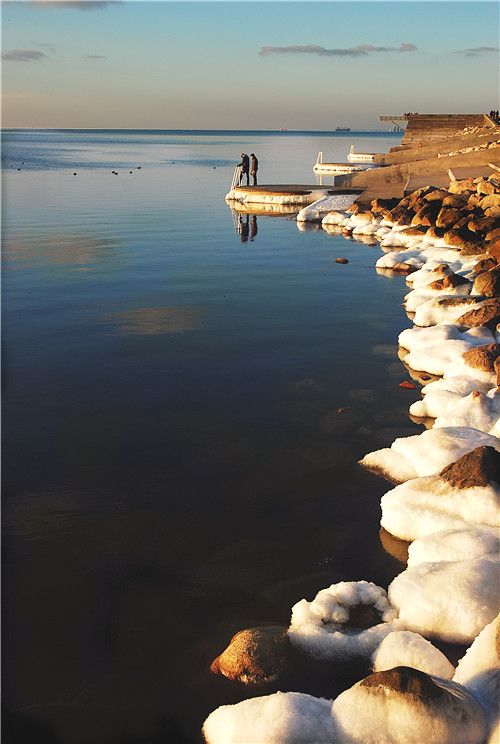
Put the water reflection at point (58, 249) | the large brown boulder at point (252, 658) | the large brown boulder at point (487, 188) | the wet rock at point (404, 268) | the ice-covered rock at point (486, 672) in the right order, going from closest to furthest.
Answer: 1. the ice-covered rock at point (486, 672)
2. the large brown boulder at point (252, 658)
3. the wet rock at point (404, 268)
4. the water reflection at point (58, 249)
5. the large brown boulder at point (487, 188)

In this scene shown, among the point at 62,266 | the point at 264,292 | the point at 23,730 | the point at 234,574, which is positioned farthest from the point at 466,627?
the point at 62,266

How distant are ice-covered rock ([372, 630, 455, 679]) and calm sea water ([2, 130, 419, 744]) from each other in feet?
0.87

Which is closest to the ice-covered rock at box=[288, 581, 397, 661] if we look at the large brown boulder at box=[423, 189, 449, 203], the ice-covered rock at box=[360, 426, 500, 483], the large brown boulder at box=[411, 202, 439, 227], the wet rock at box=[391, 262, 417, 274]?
Answer: the ice-covered rock at box=[360, 426, 500, 483]

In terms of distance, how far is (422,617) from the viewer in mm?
4383

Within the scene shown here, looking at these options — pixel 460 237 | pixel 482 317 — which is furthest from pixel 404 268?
pixel 482 317

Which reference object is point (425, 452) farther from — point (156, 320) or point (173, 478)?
point (156, 320)

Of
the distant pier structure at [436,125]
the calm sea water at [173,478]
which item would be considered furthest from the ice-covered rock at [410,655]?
the distant pier structure at [436,125]

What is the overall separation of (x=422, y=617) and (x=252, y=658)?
116 cm

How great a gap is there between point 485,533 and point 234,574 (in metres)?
1.93

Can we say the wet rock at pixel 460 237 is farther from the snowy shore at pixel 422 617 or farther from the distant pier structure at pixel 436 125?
the distant pier structure at pixel 436 125

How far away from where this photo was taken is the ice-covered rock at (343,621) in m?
4.32

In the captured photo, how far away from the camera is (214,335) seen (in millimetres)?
11109

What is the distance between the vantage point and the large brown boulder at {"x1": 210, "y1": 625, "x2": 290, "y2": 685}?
4.11 m

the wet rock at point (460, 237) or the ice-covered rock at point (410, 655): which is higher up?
the wet rock at point (460, 237)
